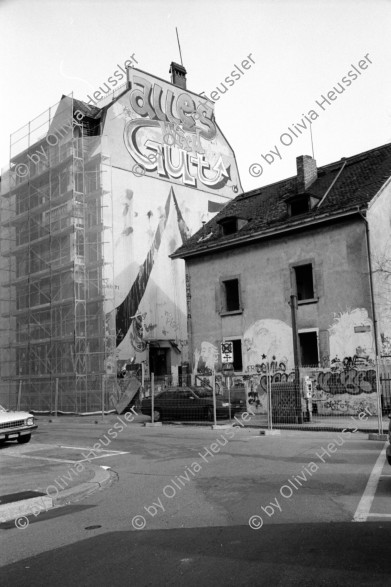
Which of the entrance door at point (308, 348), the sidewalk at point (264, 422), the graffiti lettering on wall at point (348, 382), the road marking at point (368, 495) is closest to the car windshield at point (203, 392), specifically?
the sidewalk at point (264, 422)

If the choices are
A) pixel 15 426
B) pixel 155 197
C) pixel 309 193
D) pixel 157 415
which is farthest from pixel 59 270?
pixel 15 426

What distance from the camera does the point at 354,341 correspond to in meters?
21.4

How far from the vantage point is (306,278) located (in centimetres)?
2400

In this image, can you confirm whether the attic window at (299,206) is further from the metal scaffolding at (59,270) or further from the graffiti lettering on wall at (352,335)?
the metal scaffolding at (59,270)

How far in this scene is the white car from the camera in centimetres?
1413

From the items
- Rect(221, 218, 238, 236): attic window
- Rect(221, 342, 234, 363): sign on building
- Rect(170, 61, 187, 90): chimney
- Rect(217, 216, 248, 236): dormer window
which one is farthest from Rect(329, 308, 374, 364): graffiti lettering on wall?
Rect(170, 61, 187, 90): chimney

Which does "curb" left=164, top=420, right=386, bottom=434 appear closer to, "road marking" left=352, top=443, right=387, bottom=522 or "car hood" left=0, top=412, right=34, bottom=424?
"road marking" left=352, top=443, right=387, bottom=522

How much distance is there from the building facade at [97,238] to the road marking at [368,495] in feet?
57.5

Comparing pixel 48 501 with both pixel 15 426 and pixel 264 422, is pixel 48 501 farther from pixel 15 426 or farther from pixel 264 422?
pixel 264 422

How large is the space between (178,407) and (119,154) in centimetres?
1728

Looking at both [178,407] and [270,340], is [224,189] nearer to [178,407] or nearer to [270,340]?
[270,340]

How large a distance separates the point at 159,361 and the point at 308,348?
11791mm

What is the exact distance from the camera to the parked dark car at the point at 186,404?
19719mm

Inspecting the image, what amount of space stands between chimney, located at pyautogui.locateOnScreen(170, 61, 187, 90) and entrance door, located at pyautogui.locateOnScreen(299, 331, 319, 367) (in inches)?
844
